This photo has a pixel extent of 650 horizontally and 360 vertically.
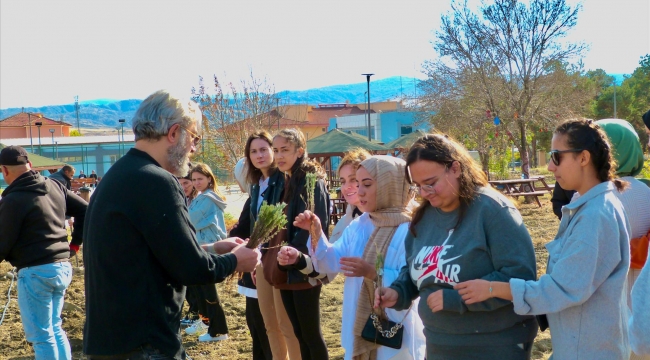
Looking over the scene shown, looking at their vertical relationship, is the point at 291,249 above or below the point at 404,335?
above

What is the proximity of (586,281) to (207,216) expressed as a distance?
481cm

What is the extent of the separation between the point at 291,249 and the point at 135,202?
146cm

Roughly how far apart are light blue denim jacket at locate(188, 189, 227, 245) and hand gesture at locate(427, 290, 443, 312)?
14.2ft

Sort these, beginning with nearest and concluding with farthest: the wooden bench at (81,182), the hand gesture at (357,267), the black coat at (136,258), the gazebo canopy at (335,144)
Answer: the black coat at (136,258) → the hand gesture at (357,267) → the gazebo canopy at (335,144) → the wooden bench at (81,182)

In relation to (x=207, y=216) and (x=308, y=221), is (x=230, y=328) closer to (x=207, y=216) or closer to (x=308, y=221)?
(x=207, y=216)

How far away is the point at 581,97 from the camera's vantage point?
30.3m

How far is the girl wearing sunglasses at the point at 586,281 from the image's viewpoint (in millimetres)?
2502

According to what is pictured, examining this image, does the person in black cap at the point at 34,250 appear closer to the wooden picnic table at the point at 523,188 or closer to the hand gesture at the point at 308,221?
the hand gesture at the point at 308,221

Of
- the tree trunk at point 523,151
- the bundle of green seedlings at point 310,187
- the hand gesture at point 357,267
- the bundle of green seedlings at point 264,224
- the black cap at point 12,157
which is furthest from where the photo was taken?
the tree trunk at point 523,151

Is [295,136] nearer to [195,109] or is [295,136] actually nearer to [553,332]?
[195,109]

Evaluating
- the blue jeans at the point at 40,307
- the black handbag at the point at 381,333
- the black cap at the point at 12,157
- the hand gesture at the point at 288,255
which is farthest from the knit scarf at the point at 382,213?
the black cap at the point at 12,157

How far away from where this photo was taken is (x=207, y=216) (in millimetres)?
6793

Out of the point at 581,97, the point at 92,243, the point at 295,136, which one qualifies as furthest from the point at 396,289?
the point at 581,97

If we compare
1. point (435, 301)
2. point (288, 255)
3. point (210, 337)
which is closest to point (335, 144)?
point (210, 337)
